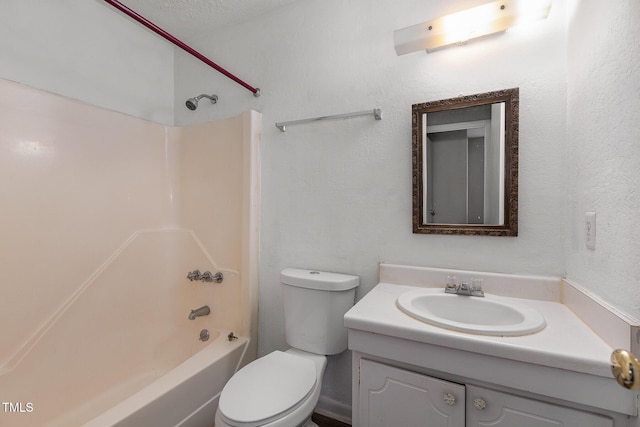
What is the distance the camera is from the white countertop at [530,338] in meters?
0.74

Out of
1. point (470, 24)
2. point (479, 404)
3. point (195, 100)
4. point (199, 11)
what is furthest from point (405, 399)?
point (199, 11)

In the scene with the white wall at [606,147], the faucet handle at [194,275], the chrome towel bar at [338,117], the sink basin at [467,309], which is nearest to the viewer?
the white wall at [606,147]

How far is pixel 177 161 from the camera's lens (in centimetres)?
197

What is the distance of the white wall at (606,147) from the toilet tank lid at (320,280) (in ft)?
2.95

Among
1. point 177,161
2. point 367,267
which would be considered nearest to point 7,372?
point 177,161

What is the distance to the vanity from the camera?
0.74 m

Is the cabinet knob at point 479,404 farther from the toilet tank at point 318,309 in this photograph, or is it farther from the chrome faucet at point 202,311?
the chrome faucet at point 202,311

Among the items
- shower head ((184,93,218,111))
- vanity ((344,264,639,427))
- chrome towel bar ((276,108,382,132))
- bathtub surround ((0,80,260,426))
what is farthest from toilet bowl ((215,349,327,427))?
shower head ((184,93,218,111))

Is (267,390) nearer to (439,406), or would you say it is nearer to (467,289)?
(439,406)

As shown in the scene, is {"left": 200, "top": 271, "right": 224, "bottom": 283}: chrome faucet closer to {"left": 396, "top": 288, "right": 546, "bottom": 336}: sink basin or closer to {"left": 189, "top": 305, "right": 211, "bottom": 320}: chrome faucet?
{"left": 189, "top": 305, "right": 211, "bottom": 320}: chrome faucet

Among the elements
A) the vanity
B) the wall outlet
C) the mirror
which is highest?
the mirror

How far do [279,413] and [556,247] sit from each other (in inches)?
49.9

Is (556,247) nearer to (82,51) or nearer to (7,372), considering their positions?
(7,372)

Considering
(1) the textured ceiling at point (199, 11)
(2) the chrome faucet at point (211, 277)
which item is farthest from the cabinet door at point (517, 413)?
(1) the textured ceiling at point (199, 11)
